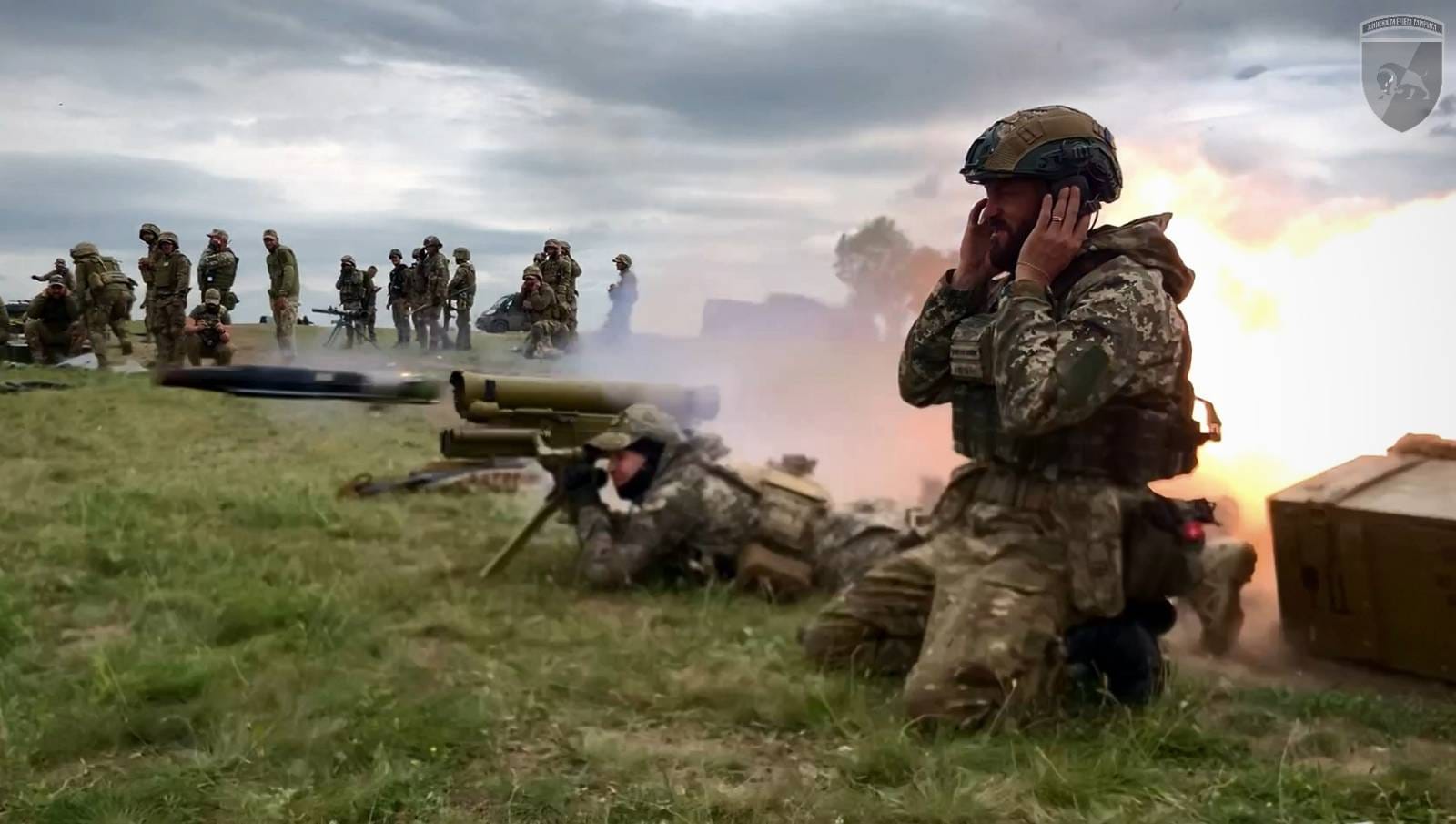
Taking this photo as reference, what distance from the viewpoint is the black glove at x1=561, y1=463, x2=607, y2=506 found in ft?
20.7

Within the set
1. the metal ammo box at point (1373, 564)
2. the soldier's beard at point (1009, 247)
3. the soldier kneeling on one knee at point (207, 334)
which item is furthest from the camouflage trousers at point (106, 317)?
the metal ammo box at point (1373, 564)

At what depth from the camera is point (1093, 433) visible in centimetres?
400

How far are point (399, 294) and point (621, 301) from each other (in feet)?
30.1

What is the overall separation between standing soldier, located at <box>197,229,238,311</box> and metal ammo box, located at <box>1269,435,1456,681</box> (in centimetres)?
1632

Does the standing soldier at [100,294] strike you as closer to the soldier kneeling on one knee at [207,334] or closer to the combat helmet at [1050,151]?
the soldier kneeling on one knee at [207,334]

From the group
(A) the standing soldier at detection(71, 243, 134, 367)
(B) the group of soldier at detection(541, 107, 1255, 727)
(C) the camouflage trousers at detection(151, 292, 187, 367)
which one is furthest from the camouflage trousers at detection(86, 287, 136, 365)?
(B) the group of soldier at detection(541, 107, 1255, 727)

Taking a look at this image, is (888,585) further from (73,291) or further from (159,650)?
(73,291)

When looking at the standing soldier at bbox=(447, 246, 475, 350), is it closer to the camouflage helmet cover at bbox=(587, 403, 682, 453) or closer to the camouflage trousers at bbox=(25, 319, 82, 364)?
the camouflage trousers at bbox=(25, 319, 82, 364)

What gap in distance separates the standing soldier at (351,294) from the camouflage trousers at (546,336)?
4.56 metres

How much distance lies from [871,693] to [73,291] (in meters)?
18.7

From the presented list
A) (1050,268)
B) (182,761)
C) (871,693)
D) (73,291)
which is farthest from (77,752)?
(73,291)

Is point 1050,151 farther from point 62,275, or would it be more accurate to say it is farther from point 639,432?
point 62,275

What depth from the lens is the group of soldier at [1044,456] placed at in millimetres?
3848

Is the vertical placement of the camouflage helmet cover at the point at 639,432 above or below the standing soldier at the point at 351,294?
below
